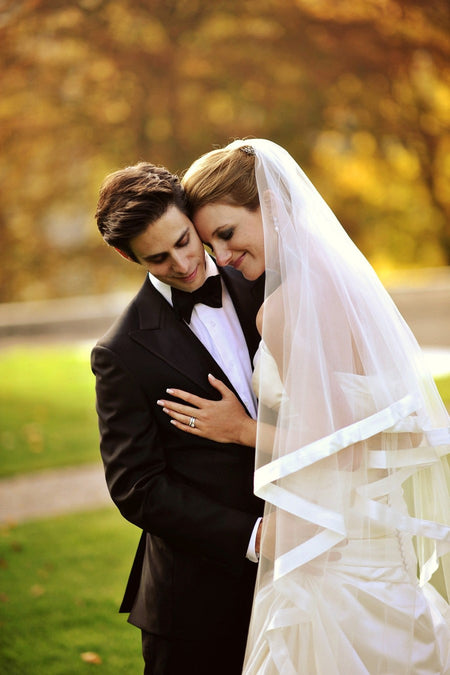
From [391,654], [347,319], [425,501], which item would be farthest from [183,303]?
[391,654]

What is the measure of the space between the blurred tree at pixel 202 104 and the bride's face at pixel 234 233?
961 centimetres

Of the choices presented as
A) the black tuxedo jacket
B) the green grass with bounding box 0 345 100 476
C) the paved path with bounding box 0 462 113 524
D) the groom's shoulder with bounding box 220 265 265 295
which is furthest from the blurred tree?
the black tuxedo jacket

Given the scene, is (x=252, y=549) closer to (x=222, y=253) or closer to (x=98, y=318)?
(x=222, y=253)

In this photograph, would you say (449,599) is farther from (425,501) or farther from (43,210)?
(43,210)

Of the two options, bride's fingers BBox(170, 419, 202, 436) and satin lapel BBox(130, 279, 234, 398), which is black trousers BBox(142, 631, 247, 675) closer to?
→ bride's fingers BBox(170, 419, 202, 436)

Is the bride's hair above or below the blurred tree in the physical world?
below

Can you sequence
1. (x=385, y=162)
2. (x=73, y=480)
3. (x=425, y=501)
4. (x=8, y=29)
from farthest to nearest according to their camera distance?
1. (x=385, y=162)
2. (x=8, y=29)
3. (x=73, y=480)
4. (x=425, y=501)

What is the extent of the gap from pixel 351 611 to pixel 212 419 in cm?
73

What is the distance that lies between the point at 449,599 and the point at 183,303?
1340 mm

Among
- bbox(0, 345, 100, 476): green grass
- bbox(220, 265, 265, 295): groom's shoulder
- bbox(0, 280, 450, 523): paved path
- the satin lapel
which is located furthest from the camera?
bbox(0, 280, 450, 523): paved path

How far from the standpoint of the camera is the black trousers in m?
2.73

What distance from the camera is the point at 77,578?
4.95 meters

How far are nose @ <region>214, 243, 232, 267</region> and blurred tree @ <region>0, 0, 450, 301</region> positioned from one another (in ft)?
31.7

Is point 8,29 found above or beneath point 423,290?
above
